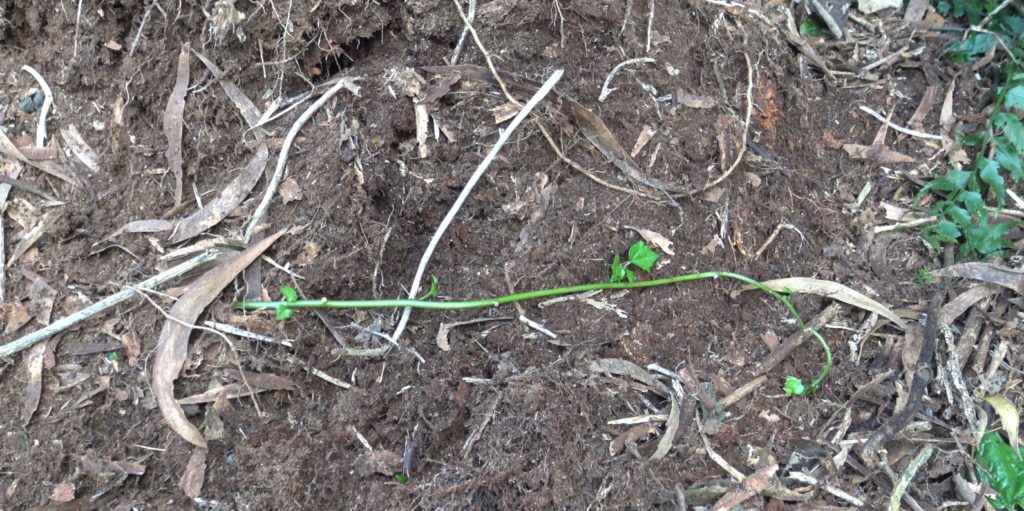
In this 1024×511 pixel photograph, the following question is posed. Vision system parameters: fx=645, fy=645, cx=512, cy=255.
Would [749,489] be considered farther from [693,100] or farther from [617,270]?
[693,100]

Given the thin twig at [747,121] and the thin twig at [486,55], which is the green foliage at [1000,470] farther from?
the thin twig at [486,55]

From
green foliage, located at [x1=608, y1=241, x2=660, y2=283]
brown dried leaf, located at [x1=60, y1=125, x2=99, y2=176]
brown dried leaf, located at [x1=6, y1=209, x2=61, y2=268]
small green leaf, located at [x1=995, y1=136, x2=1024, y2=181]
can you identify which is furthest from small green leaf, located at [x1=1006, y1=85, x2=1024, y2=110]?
brown dried leaf, located at [x1=6, y1=209, x2=61, y2=268]

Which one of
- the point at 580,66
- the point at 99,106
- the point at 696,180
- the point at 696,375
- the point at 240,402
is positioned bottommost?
the point at 696,375

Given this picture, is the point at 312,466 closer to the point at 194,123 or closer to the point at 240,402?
the point at 240,402

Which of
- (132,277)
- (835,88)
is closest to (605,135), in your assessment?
(835,88)

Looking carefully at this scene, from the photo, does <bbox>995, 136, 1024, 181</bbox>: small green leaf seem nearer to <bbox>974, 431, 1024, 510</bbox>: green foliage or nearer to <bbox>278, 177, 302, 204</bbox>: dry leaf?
<bbox>974, 431, 1024, 510</bbox>: green foliage

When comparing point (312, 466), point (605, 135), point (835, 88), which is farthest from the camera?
point (835, 88)
